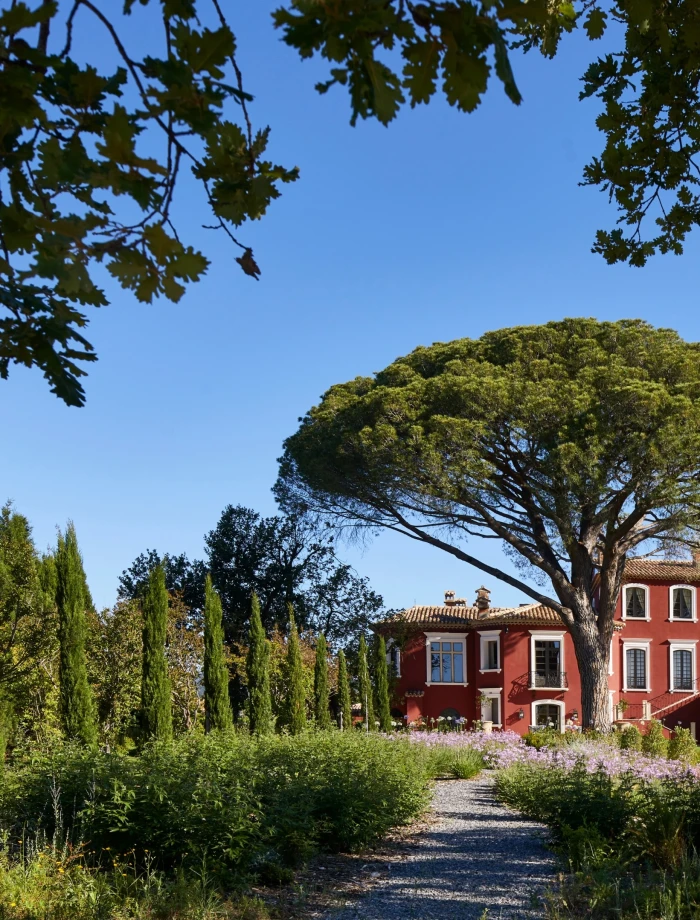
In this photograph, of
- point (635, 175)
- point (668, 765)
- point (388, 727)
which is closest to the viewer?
point (635, 175)

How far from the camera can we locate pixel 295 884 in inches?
275

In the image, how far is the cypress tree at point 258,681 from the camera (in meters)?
18.6

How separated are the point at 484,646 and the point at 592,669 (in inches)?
346

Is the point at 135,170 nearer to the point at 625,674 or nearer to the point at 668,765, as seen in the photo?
the point at 668,765

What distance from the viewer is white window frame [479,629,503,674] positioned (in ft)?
92.7

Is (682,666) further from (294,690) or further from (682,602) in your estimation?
(294,690)

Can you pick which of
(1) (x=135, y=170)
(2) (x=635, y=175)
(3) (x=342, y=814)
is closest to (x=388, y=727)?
(3) (x=342, y=814)

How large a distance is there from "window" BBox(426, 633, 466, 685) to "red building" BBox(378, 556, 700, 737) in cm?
3

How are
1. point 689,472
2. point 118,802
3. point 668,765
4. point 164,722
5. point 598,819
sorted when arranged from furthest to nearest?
point 689,472 < point 164,722 < point 668,765 < point 598,819 < point 118,802

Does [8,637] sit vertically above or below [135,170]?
below

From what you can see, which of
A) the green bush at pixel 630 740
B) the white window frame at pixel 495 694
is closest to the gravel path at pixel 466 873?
the green bush at pixel 630 740

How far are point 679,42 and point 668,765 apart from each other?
Answer: 10.6m

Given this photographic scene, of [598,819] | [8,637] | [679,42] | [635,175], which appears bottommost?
[598,819]

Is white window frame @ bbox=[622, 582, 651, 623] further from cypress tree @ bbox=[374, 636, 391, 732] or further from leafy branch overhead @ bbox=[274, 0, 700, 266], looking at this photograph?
leafy branch overhead @ bbox=[274, 0, 700, 266]
